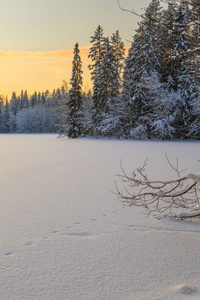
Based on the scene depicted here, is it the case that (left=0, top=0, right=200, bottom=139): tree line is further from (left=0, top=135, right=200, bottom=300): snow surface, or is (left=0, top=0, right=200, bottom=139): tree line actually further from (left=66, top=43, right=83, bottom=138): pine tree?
(left=0, top=135, right=200, bottom=300): snow surface

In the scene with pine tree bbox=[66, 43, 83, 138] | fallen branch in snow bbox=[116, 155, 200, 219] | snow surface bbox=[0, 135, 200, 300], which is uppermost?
pine tree bbox=[66, 43, 83, 138]

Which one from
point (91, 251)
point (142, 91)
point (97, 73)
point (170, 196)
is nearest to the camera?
point (91, 251)

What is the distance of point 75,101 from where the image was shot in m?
27.6

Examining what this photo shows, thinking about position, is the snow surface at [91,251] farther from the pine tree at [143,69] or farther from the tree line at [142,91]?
the pine tree at [143,69]

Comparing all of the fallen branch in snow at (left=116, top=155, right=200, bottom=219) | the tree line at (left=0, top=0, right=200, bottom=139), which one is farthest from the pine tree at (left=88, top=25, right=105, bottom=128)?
the fallen branch in snow at (left=116, top=155, right=200, bottom=219)

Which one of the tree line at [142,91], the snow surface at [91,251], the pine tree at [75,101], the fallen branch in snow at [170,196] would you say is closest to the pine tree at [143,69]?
the tree line at [142,91]

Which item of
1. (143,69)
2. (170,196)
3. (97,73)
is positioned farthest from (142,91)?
(170,196)

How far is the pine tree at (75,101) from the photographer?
2725 cm

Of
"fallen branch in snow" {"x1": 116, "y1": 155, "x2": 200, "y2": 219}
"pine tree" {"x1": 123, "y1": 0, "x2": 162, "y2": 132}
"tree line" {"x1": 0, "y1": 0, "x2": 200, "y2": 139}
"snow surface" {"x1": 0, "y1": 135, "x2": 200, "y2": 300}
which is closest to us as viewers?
"snow surface" {"x1": 0, "y1": 135, "x2": 200, "y2": 300}

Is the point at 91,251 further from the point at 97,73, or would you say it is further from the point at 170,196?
the point at 97,73

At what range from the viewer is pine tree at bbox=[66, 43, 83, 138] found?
27250 mm

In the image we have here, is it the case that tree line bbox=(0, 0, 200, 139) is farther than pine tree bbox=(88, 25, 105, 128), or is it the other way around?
pine tree bbox=(88, 25, 105, 128)

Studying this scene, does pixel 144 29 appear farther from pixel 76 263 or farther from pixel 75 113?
pixel 76 263

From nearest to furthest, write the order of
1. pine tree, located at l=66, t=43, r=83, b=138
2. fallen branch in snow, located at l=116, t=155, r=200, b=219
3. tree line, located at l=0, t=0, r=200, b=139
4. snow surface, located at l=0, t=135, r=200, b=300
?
snow surface, located at l=0, t=135, r=200, b=300
fallen branch in snow, located at l=116, t=155, r=200, b=219
tree line, located at l=0, t=0, r=200, b=139
pine tree, located at l=66, t=43, r=83, b=138
